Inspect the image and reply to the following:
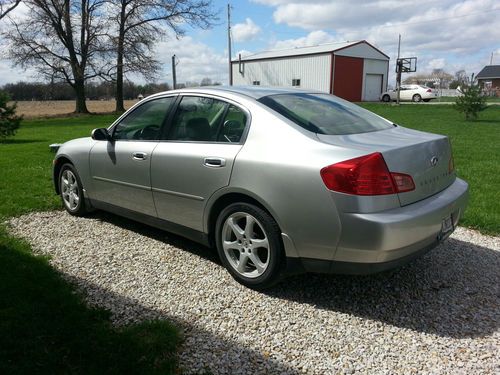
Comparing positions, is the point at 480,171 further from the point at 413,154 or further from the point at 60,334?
the point at 60,334

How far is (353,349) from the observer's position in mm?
2740

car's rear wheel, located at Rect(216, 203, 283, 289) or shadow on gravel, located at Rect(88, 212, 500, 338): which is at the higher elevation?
car's rear wheel, located at Rect(216, 203, 283, 289)

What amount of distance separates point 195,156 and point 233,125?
42 cm

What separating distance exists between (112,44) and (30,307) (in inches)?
1215

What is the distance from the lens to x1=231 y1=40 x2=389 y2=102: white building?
3938cm

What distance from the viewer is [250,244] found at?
11.2 ft

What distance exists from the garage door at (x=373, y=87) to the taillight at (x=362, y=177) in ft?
137

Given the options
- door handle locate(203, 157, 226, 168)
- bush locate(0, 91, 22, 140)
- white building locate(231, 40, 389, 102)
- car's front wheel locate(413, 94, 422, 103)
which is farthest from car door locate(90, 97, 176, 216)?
car's front wheel locate(413, 94, 422, 103)

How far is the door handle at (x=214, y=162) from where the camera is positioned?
3458 millimetres

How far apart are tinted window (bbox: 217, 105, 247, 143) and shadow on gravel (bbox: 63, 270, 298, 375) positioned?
4.75 feet

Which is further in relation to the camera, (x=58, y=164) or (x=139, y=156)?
(x=58, y=164)

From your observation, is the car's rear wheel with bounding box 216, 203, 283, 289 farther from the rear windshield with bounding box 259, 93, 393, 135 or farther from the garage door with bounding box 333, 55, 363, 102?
the garage door with bounding box 333, 55, 363, 102

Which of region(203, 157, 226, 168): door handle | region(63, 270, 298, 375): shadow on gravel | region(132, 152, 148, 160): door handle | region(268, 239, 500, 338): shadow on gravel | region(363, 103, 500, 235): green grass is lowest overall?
region(63, 270, 298, 375): shadow on gravel

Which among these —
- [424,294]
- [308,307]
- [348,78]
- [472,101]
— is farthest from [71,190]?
[348,78]
